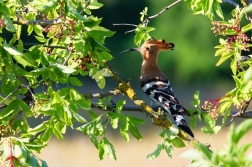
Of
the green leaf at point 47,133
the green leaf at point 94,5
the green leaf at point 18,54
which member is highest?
the green leaf at point 94,5

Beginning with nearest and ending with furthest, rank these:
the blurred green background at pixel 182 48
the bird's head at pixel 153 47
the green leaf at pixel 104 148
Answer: the green leaf at pixel 104 148 → the bird's head at pixel 153 47 → the blurred green background at pixel 182 48

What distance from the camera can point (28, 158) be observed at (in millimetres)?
1619

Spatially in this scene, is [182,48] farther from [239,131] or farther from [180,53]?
[239,131]

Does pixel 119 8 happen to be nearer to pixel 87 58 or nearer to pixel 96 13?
pixel 96 13

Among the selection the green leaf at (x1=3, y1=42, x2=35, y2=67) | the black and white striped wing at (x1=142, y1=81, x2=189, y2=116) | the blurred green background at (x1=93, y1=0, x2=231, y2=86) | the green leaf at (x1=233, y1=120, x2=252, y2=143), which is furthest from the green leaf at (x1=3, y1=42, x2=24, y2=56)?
the blurred green background at (x1=93, y1=0, x2=231, y2=86)

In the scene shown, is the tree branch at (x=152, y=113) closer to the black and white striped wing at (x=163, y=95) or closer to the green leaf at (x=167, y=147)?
the green leaf at (x=167, y=147)

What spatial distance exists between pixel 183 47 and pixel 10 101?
11.6m

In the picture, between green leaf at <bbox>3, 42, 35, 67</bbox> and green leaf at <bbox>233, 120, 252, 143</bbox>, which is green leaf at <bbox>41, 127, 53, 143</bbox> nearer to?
green leaf at <bbox>3, 42, 35, 67</bbox>

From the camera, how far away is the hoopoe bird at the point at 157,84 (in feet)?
11.2

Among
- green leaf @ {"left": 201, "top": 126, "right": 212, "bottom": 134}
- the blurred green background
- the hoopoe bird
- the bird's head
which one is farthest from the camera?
the blurred green background

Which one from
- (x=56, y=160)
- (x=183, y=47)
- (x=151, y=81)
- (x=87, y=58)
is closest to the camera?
(x=87, y=58)

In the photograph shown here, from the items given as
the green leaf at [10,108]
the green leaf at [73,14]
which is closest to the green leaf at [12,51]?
the green leaf at [73,14]

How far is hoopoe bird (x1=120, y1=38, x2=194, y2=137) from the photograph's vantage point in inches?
134

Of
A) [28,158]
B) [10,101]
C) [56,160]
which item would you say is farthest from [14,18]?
[56,160]
